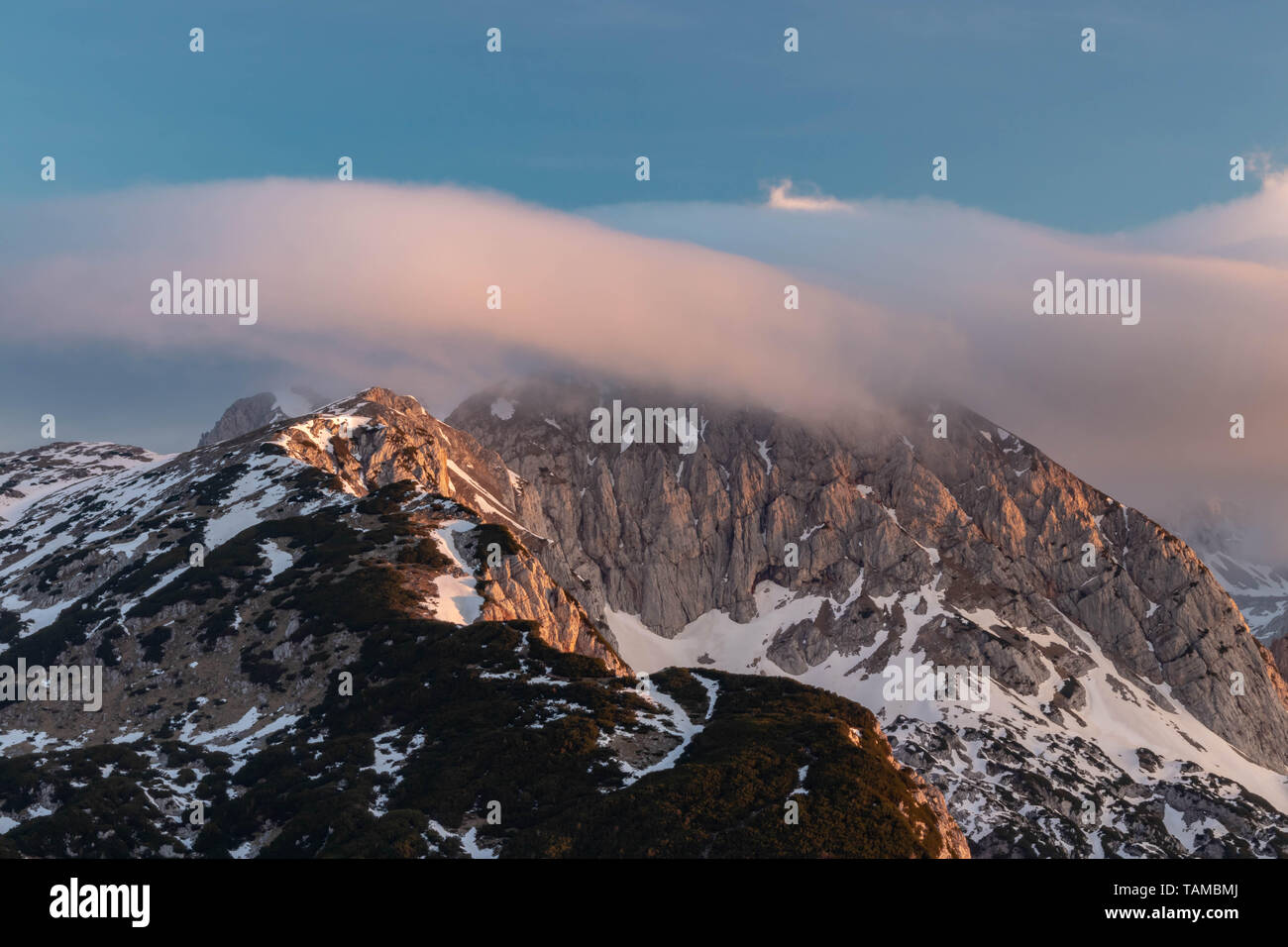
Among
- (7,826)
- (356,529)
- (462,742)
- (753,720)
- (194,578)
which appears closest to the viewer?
(7,826)

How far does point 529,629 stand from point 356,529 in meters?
47.4

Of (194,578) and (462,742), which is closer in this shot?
(462,742)

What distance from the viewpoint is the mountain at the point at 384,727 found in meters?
102

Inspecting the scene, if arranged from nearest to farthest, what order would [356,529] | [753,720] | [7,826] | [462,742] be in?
1. [7,826]
2. [462,742]
3. [753,720]
4. [356,529]

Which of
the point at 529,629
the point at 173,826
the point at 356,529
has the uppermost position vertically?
the point at 356,529

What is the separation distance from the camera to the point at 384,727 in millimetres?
129375

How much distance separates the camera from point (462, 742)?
395ft

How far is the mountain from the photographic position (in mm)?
102438
